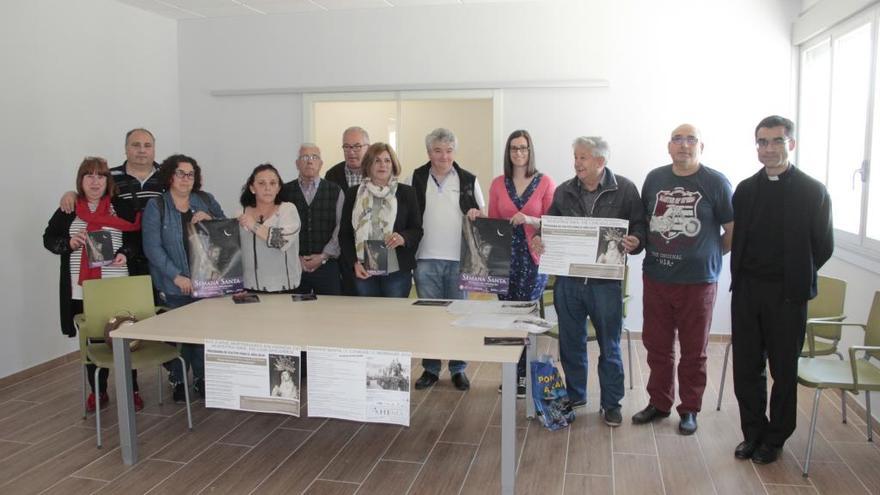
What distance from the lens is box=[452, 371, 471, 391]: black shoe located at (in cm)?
459

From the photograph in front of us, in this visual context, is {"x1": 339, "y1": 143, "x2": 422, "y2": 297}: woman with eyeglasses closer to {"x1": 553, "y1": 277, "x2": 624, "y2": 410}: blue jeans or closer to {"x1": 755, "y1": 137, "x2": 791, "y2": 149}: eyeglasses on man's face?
{"x1": 553, "y1": 277, "x2": 624, "y2": 410}: blue jeans

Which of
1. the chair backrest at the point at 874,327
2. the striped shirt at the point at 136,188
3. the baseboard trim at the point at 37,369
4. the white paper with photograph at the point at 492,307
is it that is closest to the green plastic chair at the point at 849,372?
the chair backrest at the point at 874,327

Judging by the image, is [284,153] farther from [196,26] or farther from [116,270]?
[116,270]

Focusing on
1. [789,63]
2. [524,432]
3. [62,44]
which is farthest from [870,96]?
[62,44]

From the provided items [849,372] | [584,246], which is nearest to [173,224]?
[584,246]

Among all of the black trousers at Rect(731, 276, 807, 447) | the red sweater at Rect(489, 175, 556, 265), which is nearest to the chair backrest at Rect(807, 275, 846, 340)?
the black trousers at Rect(731, 276, 807, 447)

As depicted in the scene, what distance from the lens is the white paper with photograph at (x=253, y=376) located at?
312 centimetres

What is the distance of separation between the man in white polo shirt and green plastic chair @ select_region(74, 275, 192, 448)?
1.59 m

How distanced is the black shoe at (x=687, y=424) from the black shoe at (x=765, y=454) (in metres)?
0.39

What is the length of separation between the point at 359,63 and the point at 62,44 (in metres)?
2.41

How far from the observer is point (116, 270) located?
4188 millimetres

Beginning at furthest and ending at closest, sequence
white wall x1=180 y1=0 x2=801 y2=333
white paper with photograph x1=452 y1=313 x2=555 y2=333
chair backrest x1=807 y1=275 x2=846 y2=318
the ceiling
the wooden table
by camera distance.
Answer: the ceiling, white wall x1=180 y1=0 x2=801 y2=333, chair backrest x1=807 y1=275 x2=846 y2=318, white paper with photograph x1=452 y1=313 x2=555 y2=333, the wooden table

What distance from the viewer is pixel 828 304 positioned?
392cm

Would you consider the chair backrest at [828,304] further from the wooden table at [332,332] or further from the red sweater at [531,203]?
the wooden table at [332,332]
